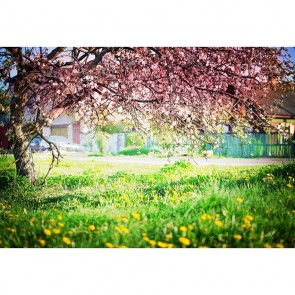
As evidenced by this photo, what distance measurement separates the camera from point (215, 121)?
14.6ft

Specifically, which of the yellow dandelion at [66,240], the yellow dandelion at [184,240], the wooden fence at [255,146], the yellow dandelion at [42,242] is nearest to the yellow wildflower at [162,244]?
the yellow dandelion at [184,240]

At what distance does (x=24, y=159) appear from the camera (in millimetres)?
4395

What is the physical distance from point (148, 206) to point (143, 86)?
175 cm

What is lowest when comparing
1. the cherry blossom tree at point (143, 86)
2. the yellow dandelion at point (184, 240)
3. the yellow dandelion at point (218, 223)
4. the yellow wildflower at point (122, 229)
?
the yellow dandelion at point (184, 240)

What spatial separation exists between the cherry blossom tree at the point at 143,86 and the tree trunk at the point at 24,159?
0.01 m

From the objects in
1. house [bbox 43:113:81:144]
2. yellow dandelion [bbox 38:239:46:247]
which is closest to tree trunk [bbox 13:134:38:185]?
house [bbox 43:113:81:144]

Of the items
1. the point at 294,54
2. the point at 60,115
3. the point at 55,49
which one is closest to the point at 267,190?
the point at 294,54

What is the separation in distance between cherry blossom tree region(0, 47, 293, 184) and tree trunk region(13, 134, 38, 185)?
0.01 metres

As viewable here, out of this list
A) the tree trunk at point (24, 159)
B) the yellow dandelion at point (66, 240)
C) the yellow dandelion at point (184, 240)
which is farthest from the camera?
the tree trunk at point (24, 159)

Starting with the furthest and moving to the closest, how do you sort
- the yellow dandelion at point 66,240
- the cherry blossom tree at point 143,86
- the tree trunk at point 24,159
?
1. the tree trunk at point 24,159
2. the cherry blossom tree at point 143,86
3. the yellow dandelion at point 66,240

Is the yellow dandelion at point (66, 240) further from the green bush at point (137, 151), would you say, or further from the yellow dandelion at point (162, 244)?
the green bush at point (137, 151)

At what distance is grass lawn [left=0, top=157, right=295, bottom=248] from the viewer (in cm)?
311

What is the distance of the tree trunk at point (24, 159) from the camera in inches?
169

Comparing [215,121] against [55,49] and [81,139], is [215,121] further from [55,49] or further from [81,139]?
[55,49]
